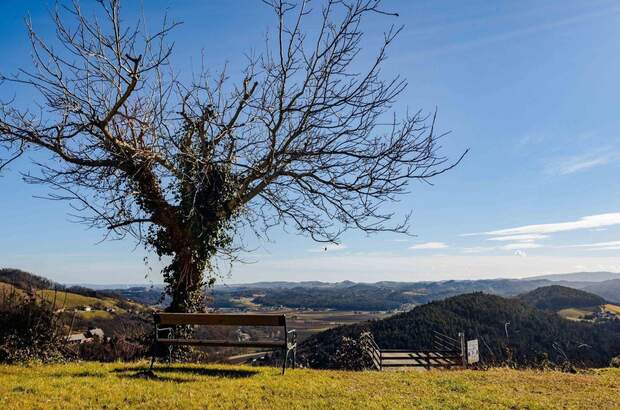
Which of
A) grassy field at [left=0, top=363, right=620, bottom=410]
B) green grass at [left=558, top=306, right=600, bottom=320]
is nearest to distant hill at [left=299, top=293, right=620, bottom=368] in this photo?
green grass at [left=558, top=306, right=600, bottom=320]

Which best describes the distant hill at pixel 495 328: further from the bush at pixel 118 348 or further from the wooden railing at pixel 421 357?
the bush at pixel 118 348

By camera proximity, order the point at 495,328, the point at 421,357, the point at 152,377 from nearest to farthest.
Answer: the point at 152,377 < the point at 421,357 < the point at 495,328

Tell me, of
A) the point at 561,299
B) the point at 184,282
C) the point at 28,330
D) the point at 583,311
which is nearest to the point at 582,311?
the point at 583,311

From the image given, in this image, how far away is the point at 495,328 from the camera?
7525 cm

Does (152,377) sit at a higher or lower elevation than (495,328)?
higher

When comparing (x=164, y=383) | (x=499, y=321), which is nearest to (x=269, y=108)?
(x=164, y=383)

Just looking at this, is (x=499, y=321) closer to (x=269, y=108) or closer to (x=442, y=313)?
(x=442, y=313)

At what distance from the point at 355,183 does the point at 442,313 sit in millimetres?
68984

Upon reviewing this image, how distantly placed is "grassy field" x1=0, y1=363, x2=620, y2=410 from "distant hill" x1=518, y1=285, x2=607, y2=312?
122 metres

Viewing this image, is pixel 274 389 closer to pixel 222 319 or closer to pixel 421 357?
pixel 222 319

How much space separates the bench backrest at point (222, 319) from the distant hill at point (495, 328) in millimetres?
51477

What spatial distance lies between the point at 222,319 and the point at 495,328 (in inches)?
3005

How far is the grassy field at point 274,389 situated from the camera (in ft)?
19.3

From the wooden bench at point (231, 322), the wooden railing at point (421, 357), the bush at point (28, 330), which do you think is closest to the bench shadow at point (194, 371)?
the wooden bench at point (231, 322)
